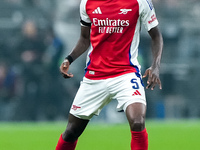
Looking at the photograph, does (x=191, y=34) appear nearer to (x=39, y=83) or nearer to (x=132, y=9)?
(x=39, y=83)

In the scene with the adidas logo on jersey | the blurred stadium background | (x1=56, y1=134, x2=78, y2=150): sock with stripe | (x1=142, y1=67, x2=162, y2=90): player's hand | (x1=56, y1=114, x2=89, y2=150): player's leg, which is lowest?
the blurred stadium background

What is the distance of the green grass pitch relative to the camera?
9727 mm

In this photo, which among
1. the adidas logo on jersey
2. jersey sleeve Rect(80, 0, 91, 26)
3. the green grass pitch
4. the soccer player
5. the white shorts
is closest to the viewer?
the white shorts

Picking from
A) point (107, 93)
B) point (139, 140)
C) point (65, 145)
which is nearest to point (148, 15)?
point (107, 93)

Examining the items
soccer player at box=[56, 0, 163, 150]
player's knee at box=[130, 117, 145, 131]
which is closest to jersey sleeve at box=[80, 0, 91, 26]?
soccer player at box=[56, 0, 163, 150]

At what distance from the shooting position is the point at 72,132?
6.35m

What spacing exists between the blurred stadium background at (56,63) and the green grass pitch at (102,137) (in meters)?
1.73

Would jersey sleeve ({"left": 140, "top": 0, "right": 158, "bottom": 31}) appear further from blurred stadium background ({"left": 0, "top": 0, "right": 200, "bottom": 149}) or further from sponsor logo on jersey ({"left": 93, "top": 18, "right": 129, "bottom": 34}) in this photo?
blurred stadium background ({"left": 0, "top": 0, "right": 200, "bottom": 149})

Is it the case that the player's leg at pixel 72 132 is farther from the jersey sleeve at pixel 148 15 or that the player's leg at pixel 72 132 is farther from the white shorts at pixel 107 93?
the jersey sleeve at pixel 148 15

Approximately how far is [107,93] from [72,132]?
59 centimetres

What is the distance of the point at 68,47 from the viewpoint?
50.1ft

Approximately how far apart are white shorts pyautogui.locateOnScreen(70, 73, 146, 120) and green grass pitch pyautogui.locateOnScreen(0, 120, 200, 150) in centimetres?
305

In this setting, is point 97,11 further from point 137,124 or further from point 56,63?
point 56,63

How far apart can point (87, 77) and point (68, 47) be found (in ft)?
29.3
